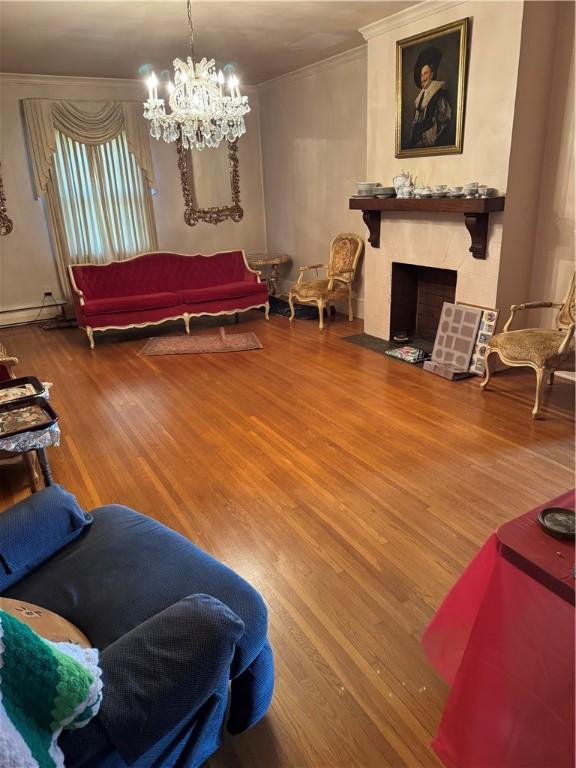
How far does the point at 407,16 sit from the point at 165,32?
6.81 feet

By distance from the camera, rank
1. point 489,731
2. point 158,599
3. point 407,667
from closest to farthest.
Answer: point 489,731 < point 158,599 < point 407,667

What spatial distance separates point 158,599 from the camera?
1429 mm

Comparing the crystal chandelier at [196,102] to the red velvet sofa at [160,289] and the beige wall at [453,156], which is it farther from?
the red velvet sofa at [160,289]

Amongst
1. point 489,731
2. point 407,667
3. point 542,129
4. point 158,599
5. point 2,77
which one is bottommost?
point 407,667

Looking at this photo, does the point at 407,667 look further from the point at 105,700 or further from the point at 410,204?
the point at 410,204

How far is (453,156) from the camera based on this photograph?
4262 millimetres

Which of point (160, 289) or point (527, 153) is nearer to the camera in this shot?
point (527, 153)

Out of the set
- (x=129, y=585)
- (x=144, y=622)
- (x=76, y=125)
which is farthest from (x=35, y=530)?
(x=76, y=125)

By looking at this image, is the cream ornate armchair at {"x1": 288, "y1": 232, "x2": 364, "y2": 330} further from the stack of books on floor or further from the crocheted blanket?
the crocheted blanket

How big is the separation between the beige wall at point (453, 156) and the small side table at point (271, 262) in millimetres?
2106

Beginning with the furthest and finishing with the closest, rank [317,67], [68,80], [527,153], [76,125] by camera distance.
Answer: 1. [76,125]
2. [68,80]
3. [317,67]
4. [527,153]

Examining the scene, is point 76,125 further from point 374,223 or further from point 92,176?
point 374,223

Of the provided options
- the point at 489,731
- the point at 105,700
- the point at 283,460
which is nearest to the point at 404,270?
the point at 283,460

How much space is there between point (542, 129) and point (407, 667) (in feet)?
12.7
